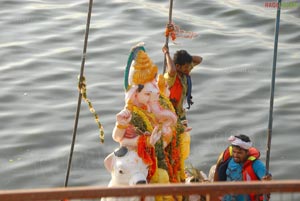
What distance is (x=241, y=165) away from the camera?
6.99 m

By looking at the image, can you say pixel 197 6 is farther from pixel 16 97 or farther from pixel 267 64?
pixel 16 97

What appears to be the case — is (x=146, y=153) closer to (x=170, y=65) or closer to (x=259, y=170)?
(x=259, y=170)

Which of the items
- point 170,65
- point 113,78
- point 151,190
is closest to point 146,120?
point 170,65

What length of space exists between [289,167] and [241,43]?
4103mm

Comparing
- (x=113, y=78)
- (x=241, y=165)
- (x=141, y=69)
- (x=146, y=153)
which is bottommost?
(x=113, y=78)

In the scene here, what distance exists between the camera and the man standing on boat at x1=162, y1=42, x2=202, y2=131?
287 inches

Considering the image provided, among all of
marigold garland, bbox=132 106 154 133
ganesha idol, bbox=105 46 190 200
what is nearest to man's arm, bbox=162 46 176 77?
ganesha idol, bbox=105 46 190 200

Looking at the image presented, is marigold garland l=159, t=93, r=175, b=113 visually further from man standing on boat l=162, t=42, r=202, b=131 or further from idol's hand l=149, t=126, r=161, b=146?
man standing on boat l=162, t=42, r=202, b=131

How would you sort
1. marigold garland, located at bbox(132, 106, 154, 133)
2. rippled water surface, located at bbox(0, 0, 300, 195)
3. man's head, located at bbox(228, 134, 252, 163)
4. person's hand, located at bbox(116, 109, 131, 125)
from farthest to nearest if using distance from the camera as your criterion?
rippled water surface, located at bbox(0, 0, 300, 195) → man's head, located at bbox(228, 134, 252, 163) → marigold garland, located at bbox(132, 106, 154, 133) → person's hand, located at bbox(116, 109, 131, 125)

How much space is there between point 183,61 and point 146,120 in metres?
0.97

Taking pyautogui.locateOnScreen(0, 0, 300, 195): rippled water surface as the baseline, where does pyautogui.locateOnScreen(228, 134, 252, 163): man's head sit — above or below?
above

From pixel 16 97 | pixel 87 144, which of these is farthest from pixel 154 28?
pixel 87 144

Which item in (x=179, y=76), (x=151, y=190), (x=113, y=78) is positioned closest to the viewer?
(x=151, y=190)

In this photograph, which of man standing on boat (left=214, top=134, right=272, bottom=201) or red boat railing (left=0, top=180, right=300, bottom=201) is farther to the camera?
man standing on boat (left=214, top=134, right=272, bottom=201)
